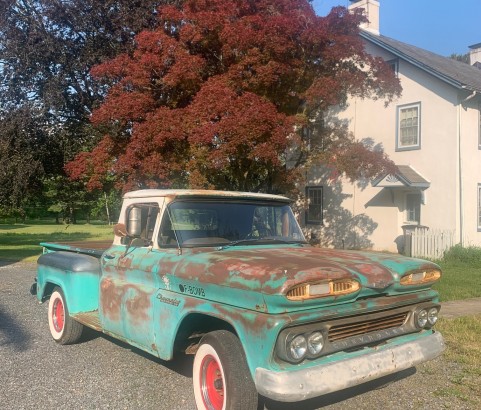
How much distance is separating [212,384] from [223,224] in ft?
5.03

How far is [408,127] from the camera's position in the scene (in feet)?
58.7

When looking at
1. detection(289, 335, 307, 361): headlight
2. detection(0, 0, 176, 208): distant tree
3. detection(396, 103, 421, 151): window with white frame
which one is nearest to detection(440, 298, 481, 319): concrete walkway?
detection(289, 335, 307, 361): headlight

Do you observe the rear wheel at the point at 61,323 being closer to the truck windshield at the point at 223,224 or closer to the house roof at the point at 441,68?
the truck windshield at the point at 223,224

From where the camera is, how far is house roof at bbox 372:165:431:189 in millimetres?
16688

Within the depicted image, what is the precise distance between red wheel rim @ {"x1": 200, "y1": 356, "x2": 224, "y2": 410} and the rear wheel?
2560 mm

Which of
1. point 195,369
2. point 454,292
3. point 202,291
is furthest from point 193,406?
point 454,292

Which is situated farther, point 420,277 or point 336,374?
point 420,277

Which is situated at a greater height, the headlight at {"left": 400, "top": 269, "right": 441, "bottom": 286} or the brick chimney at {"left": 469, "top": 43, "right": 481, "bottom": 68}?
the brick chimney at {"left": 469, "top": 43, "right": 481, "bottom": 68}

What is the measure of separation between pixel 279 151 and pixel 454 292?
14.9ft

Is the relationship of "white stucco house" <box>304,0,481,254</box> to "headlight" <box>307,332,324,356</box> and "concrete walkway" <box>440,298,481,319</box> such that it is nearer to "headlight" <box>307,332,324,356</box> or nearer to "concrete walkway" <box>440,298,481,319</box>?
"concrete walkway" <box>440,298,481,319</box>

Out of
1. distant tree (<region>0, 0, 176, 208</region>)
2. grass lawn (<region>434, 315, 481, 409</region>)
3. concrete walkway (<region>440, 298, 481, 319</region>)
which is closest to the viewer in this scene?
grass lawn (<region>434, 315, 481, 409</region>)

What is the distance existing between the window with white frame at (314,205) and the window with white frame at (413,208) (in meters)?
3.77

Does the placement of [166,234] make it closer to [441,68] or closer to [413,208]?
[413,208]

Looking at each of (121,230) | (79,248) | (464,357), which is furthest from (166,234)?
(464,357)
